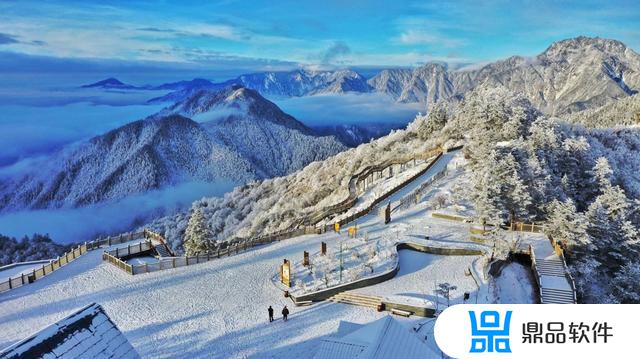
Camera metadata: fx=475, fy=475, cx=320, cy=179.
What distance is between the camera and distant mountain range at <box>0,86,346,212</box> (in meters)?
161

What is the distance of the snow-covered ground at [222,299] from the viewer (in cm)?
2238

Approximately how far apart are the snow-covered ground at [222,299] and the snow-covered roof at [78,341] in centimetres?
506

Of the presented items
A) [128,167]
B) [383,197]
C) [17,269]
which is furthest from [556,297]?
[128,167]

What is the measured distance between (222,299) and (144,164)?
150m

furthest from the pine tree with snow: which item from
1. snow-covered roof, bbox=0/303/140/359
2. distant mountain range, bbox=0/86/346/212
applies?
distant mountain range, bbox=0/86/346/212

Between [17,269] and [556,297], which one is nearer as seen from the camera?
[556,297]

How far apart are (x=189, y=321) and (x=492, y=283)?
16.6 m

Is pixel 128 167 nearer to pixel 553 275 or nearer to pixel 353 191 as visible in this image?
pixel 353 191

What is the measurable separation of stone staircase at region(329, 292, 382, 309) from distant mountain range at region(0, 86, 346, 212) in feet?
465

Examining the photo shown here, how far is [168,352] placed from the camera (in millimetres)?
21500

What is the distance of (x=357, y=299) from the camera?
2567 cm

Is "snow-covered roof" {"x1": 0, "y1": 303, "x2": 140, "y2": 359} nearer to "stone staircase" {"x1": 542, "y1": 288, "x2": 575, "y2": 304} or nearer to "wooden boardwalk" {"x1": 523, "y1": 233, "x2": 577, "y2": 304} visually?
"stone staircase" {"x1": 542, "y1": 288, "x2": 575, "y2": 304}

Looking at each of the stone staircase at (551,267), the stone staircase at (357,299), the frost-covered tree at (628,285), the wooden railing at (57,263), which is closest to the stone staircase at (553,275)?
the stone staircase at (551,267)

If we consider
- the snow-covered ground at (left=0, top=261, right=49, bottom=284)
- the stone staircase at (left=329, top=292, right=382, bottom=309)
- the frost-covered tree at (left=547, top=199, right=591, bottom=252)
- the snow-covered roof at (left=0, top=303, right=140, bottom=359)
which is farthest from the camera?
the snow-covered ground at (left=0, top=261, right=49, bottom=284)
